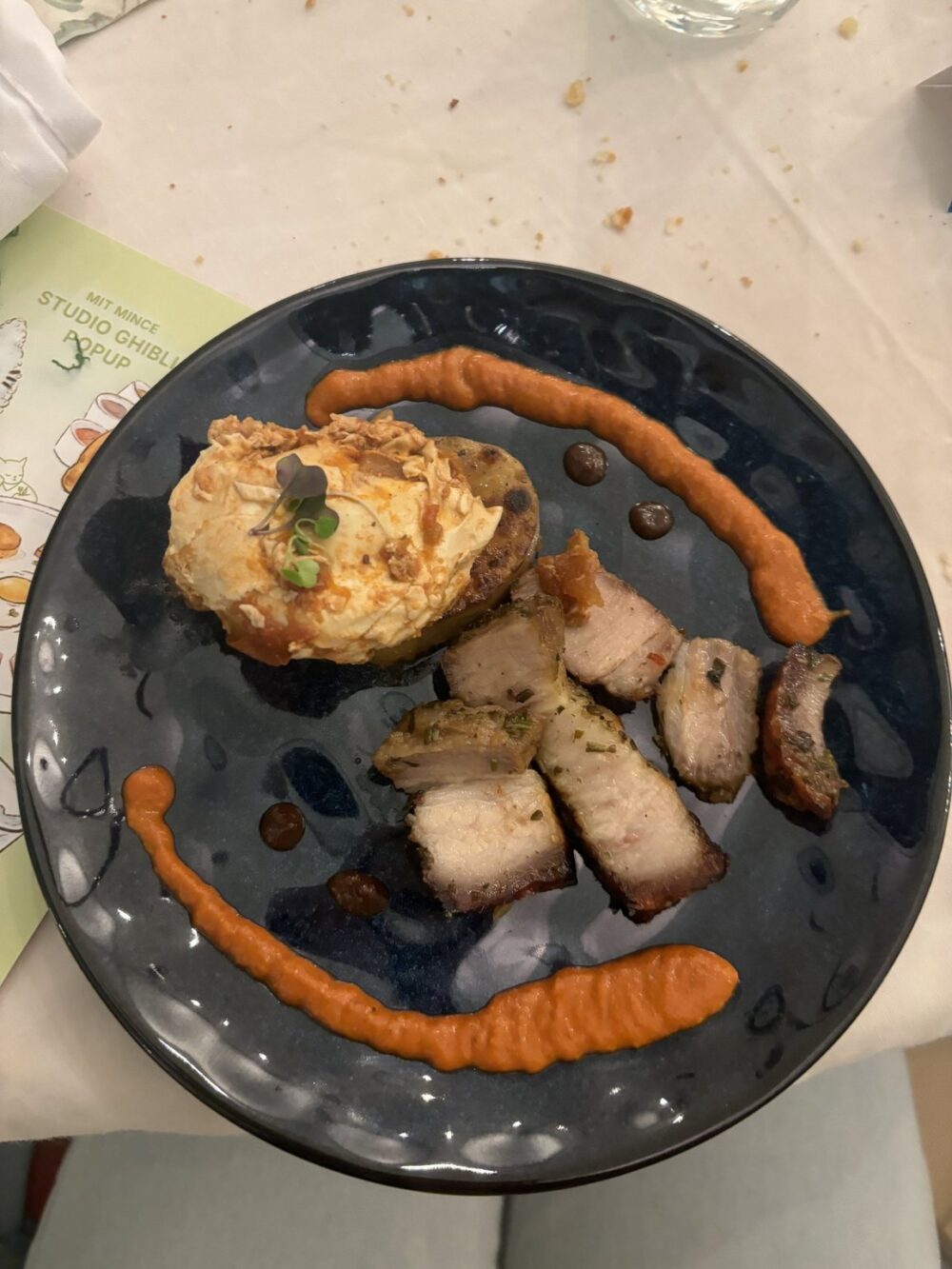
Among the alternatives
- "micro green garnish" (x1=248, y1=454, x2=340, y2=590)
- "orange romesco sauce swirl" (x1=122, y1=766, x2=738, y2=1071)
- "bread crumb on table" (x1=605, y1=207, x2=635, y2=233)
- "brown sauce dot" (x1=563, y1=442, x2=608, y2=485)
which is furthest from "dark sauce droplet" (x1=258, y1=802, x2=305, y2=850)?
"bread crumb on table" (x1=605, y1=207, x2=635, y2=233)

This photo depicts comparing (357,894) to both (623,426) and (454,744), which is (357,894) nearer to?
(454,744)

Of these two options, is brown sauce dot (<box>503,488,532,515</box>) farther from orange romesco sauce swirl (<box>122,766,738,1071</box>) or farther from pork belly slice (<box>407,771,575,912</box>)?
orange romesco sauce swirl (<box>122,766,738,1071</box>)

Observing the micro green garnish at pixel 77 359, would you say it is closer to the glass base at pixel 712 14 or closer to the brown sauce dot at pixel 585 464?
the brown sauce dot at pixel 585 464

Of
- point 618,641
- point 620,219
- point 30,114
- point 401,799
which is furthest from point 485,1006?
point 30,114

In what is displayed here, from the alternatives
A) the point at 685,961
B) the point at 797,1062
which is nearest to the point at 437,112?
the point at 685,961

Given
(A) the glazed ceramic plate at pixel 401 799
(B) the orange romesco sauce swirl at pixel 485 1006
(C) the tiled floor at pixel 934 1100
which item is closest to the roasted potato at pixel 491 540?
(A) the glazed ceramic plate at pixel 401 799

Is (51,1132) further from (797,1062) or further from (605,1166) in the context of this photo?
(797,1062)
